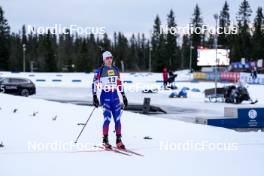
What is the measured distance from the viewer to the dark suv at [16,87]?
105 ft

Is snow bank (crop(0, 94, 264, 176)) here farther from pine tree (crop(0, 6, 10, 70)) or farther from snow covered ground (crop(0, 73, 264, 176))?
pine tree (crop(0, 6, 10, 70))

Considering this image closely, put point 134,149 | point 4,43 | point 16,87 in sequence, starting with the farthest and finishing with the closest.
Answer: point 4,43
point 16,87
point 134,149

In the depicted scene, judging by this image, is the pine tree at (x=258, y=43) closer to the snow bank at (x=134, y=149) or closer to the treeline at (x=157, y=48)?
the treeline at (x=157, y=48)

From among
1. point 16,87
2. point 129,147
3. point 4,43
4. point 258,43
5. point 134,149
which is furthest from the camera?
point 4,43

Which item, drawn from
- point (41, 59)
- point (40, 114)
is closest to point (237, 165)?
point (40, 114)

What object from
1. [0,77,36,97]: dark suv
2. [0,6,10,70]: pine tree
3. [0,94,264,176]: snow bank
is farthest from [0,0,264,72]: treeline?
[0,94,264,176]: snow bank

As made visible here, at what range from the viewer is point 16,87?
106 feet

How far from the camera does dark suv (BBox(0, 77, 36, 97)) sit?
1265 inches

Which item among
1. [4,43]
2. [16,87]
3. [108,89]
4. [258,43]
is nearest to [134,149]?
[108,89]

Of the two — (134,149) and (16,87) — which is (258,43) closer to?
(16,87)

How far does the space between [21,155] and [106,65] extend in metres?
2.60

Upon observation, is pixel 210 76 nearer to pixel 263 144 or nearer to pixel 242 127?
pixel 242 127

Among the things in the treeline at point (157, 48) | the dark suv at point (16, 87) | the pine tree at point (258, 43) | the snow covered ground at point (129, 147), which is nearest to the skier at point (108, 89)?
the snow covered ground at point (129, 147)

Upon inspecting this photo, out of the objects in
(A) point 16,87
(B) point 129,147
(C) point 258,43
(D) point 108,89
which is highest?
(C) point 258,43
